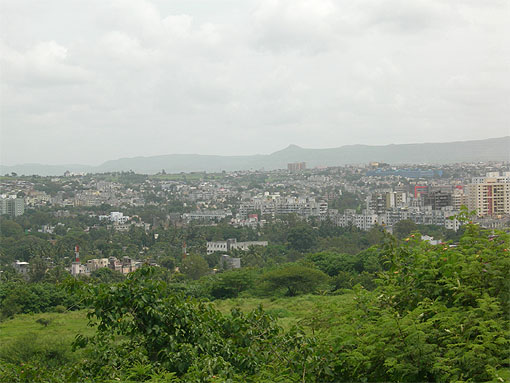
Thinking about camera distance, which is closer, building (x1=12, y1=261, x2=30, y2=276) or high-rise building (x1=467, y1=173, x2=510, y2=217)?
building (x1=12, y1=261, x2=30, y2=276)

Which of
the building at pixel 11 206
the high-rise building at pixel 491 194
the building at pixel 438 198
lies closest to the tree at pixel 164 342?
the high-rise building at pixel 491 194

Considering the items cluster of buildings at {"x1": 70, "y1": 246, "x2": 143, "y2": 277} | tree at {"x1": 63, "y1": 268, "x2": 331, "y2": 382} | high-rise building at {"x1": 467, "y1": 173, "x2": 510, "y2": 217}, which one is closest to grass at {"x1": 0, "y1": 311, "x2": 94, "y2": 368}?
tree at {"x1": 63, "y1": 268, "x2": 331, "y2": 382}

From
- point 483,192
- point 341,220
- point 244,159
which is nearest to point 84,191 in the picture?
point 341,220

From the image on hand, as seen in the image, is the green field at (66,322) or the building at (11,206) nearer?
the green field at (66,322)

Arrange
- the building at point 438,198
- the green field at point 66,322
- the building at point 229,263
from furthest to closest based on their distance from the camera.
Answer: the building at point 438,198 → the building at point 229,263 → the green field at point 66,322

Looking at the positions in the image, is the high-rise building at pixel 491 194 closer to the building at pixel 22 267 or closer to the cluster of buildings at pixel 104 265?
the cluster of buildings at pixel 104 265

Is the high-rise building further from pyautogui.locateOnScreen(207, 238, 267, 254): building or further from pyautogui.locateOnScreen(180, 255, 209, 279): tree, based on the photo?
pyautogui.locateOnScreen(180, 255, 209, 279): tree

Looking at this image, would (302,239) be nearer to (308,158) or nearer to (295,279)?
(295,279)
